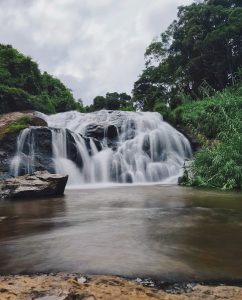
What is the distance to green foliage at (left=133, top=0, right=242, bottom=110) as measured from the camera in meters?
25.4

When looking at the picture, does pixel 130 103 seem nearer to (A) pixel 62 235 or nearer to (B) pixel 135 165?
(B) pixel 135 165

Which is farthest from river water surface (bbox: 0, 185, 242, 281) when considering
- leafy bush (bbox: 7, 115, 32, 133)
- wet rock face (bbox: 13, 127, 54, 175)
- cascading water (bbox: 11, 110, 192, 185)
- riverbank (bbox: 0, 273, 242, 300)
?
leafy bush (bbox: 7, 115, 32, 133)

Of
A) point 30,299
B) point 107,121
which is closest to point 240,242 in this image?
point 30,299

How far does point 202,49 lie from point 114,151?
45.6 feet

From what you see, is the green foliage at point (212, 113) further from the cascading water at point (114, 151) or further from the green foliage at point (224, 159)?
the cascading water at point (114, 151)

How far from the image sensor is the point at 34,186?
369 inches

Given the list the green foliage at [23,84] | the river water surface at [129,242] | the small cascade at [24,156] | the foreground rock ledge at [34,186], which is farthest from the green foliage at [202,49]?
the river water surface at [129,242]

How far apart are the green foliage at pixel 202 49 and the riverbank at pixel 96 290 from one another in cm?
2126

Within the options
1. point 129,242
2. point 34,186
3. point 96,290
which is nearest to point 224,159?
point 34,186

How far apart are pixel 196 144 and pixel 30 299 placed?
58.6ft

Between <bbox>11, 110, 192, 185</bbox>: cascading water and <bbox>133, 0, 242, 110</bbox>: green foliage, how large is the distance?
517cm

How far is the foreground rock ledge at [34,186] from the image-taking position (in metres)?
9.18

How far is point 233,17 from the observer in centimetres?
2508

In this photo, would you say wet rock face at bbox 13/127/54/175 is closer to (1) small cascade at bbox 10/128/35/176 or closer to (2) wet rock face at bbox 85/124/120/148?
(1) small cascade at bbox 10/128/35/176
